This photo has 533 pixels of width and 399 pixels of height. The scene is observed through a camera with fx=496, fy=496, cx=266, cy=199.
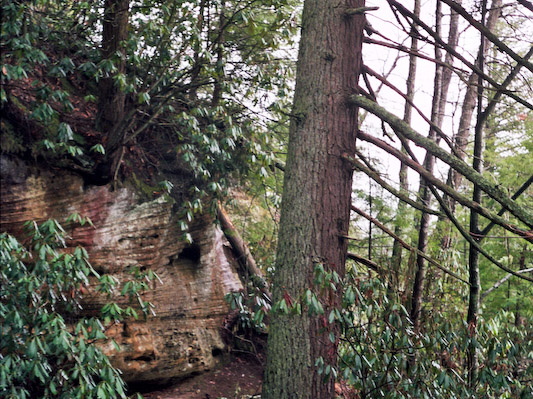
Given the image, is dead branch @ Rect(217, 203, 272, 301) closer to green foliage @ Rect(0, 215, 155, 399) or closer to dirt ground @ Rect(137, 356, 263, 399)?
dirt ground @ Rect(137, 356, 263, 399)

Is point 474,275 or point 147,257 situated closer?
point 474,275

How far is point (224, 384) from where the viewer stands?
774 cm

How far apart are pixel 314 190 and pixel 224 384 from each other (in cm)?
486

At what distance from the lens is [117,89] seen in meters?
6.86

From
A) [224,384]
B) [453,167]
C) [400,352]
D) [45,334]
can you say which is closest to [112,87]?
[45,334]

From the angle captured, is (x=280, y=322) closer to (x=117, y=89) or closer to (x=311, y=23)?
(x=311, y=23)

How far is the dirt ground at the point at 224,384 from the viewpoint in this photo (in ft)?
23.7

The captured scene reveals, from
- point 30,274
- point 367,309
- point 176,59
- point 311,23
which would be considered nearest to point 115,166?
point 176,59

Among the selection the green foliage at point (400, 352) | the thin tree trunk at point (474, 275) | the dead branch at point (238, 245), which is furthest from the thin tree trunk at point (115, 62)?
the thin tree trunk at point (474, 275)

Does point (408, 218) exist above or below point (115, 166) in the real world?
below

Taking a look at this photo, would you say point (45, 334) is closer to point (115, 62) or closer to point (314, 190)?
point (314, 190)

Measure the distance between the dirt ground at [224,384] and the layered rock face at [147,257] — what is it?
0.58 feet

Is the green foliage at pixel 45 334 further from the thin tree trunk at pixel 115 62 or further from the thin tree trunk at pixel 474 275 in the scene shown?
the thin tree trunk at pixel 474 275

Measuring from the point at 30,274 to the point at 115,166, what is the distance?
2.33 metres
